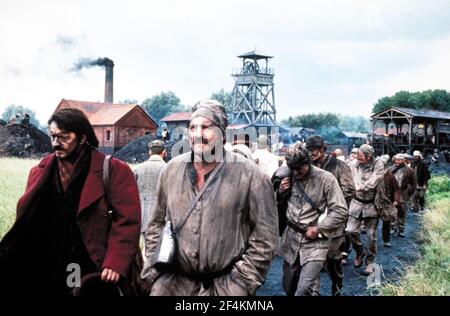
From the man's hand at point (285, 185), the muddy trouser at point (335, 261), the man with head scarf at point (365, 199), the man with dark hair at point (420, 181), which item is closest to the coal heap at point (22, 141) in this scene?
the man with dark hair at point (420, 181)

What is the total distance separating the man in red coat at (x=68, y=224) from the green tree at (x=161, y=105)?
28.1 meters

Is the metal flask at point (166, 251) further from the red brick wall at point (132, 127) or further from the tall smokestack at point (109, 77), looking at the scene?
the tall smokestack at point (109, 77)

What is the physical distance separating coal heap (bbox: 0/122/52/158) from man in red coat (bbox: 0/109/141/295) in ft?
60.0

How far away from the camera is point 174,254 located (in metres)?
3.14

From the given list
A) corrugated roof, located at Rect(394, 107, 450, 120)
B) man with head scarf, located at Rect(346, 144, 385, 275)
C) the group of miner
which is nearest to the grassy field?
man with head scarf, located at Rect(346, 144, 385, 275)

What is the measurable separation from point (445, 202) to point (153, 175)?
1072cm

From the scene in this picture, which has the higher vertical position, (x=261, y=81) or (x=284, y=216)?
(x=261, y=81)

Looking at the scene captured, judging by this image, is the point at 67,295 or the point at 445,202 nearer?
the point at 67,295

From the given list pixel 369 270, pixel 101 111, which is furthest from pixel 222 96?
pixel 369 270

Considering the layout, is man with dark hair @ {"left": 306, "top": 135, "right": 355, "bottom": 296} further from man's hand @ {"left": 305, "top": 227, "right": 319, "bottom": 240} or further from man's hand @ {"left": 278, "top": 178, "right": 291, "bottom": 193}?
man's hand @ {"left": 278, "top": 178, "right": 291, "bottom": 193}

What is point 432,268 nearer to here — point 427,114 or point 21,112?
point 427,114

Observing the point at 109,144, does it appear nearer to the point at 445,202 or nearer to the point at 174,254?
the point at 445,202

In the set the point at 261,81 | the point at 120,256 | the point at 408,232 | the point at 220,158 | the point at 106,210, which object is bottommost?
the point at 408,232

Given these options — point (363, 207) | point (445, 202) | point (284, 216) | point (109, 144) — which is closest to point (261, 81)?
point (109, 144)
